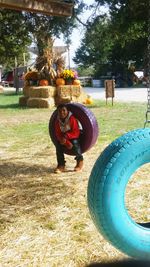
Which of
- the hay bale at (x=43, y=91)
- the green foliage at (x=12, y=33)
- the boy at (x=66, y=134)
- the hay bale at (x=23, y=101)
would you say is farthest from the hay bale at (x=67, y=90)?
the boy at (x=66, y=134)

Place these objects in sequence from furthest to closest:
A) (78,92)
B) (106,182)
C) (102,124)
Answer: (78,92) → (102,124) → (106,182)

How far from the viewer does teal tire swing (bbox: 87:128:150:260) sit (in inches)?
112

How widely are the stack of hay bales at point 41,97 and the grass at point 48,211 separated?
9685 millimetres

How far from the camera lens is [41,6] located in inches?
177

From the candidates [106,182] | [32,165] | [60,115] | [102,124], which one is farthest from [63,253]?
[102,124]

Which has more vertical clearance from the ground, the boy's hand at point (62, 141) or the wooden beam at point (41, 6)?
the wooden beam at point (41, 6)

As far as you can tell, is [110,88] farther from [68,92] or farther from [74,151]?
[74,151]

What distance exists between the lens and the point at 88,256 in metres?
3.43

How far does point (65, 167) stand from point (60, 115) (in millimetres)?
916

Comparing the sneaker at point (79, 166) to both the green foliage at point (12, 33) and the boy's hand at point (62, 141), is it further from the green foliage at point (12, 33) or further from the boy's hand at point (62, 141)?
the green foliage at point (12, 33)

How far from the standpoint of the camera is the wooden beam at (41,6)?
422 cm

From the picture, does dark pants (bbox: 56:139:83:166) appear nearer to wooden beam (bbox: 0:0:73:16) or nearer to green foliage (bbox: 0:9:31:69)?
wooden beam (bbox: 0:0:73:16)

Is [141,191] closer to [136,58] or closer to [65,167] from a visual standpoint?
[65,167]

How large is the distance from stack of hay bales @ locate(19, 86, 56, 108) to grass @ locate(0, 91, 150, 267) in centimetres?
968
